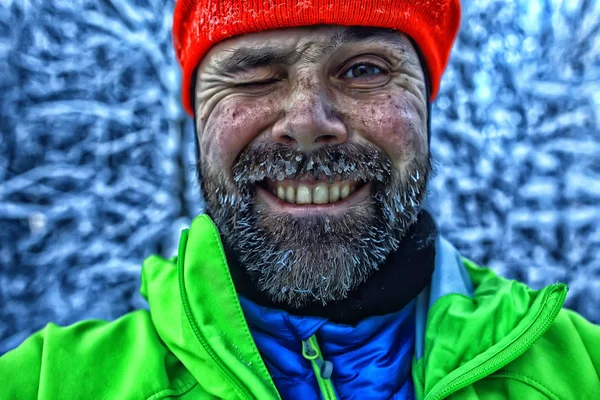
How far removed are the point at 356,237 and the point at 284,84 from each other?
508 mm

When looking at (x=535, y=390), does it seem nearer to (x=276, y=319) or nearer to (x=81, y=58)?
(x=276, y=319)

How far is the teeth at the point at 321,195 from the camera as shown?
129cm

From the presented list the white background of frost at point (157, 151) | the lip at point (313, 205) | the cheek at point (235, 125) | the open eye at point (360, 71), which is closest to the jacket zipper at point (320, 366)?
the lip at point (313, 205)

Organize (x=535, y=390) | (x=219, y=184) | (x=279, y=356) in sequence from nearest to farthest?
(x=535, y=390)
(x=279, y=356)
(x=219, y=184)

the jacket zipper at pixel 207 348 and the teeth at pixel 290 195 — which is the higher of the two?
the teeth at pixel 290 195

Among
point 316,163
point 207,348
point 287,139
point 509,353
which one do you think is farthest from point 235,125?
point 509,353

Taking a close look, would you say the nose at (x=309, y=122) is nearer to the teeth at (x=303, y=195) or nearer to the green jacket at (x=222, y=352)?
the teeth at (x=303, y=195)

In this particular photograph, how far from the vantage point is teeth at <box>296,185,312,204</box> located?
4.25ft

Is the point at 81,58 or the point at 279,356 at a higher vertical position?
the point at 81,58

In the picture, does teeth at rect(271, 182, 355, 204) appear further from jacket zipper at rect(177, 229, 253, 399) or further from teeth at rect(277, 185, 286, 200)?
jacket zipper at rect(177, 229, 253, 399)

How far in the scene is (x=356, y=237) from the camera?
4.24 feet

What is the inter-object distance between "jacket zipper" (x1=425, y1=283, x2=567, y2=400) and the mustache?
1.81 ft

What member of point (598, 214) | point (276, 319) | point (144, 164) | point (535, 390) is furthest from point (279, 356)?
point (598, 214)

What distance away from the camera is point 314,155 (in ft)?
4.06
